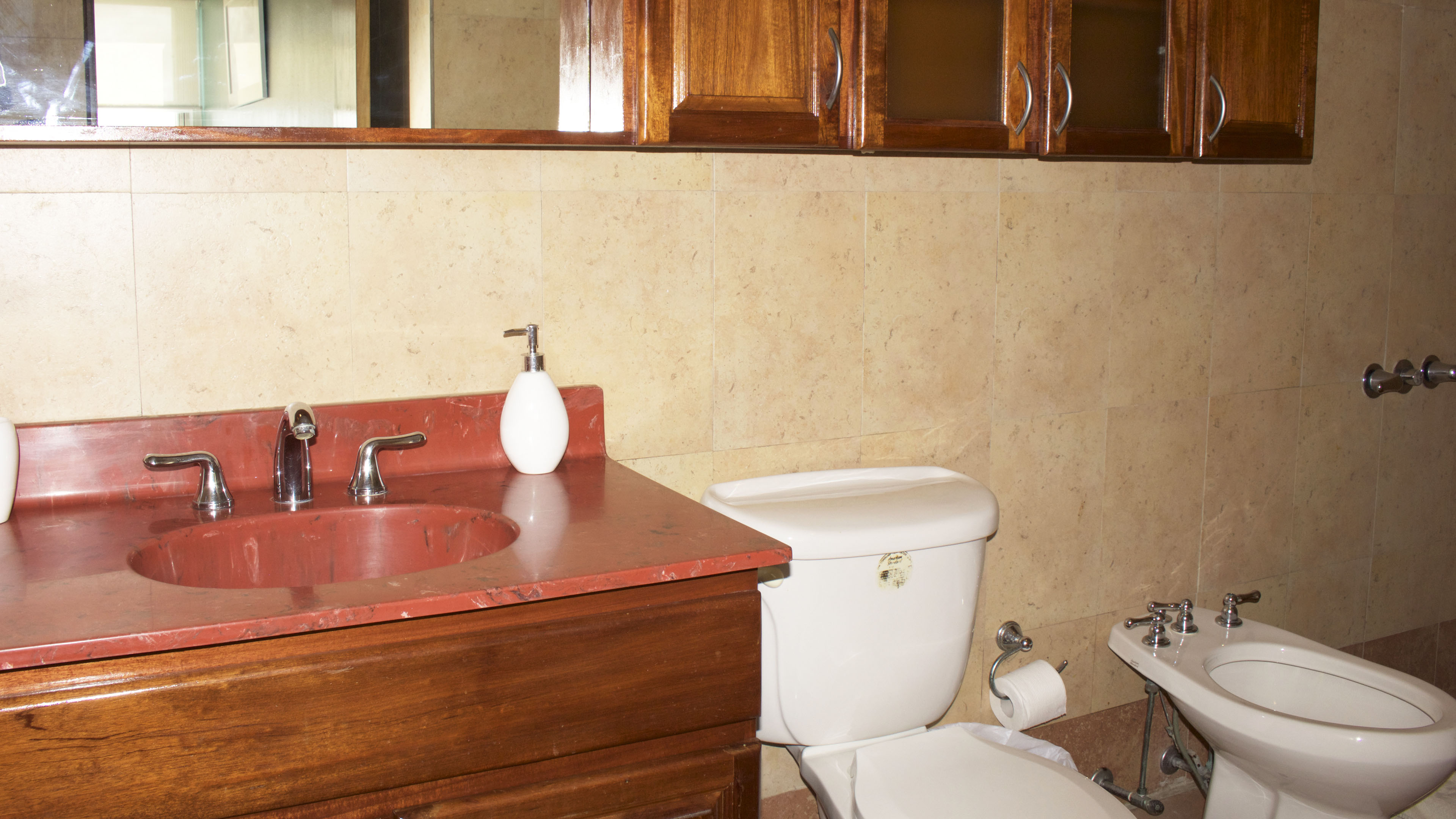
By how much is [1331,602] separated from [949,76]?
156cm

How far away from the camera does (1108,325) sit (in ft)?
6.64

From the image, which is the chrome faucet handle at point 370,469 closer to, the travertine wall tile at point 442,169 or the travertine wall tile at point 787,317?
the travertine wall tile at point 442,169

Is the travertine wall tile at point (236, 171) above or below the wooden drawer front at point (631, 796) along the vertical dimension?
above

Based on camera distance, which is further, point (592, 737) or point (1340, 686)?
point (1340, 686)

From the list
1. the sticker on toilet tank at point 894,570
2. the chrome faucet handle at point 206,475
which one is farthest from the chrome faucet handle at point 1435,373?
the chrome faucet handle at point 206,475

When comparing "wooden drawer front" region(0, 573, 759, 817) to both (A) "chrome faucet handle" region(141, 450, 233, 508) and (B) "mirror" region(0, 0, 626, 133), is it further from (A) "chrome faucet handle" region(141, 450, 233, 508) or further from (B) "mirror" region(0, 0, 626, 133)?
(B) "mirror" region(0, 0, 626, 133)

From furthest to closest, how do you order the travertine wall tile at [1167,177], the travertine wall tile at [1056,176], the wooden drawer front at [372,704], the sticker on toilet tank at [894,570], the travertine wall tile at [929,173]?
the travertine wall tile at [1167,177]
the travertine wall tile at [1056,176]
the travertine wall tile at [929,173]
the sticker on toilet tank at [894,570]
the wooden drawer front at [372,704]

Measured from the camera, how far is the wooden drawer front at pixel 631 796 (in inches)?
41.4

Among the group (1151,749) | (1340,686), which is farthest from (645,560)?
(1151,749)

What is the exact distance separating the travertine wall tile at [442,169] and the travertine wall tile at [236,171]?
28mm

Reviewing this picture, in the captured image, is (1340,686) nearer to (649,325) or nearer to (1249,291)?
(1249,291)

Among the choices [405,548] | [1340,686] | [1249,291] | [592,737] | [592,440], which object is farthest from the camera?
[1249,291]

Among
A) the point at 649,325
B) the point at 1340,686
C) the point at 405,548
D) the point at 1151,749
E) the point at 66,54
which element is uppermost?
the point at 66,54

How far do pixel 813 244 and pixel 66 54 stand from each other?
40.5 inches
